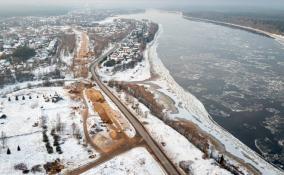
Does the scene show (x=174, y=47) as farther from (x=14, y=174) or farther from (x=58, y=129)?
(x=14, y=174)

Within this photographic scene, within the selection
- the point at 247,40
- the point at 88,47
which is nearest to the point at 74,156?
the point at 88,47

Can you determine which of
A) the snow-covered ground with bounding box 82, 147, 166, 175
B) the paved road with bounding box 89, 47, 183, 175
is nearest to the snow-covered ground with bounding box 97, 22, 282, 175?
the paved road with bounding box 89, 47, 183, 175

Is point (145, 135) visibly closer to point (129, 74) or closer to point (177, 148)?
point (177, 148)

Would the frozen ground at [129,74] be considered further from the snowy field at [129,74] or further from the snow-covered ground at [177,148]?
the snow-covered ground at [177,148]

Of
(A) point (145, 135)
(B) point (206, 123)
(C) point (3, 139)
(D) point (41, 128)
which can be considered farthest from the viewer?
(B) point (206, 123)

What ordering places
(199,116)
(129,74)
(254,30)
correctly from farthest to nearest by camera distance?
(254,30) → (129,74) → (199,116)

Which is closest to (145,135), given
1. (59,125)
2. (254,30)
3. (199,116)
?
(199,116)

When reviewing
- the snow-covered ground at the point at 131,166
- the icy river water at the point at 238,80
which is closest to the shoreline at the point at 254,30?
the icy river water at the point at 238,80

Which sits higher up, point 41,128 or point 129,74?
point 129,74
